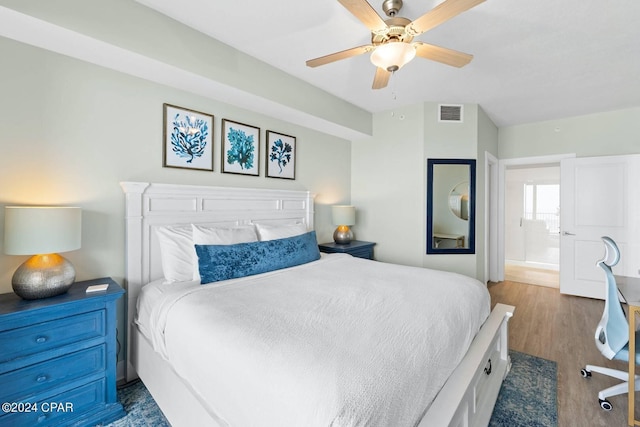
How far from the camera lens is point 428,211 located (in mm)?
3719

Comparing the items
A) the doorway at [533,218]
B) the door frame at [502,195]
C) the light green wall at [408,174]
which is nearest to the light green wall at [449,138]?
the light green wall at [408,174]

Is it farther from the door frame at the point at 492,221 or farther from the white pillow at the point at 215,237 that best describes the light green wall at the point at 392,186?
the white pillow at the point at 215,237

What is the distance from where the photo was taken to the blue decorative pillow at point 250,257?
2002 mm

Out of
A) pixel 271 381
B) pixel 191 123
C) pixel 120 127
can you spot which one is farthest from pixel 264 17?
pixel 271 381

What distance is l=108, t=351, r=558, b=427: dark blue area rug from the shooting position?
1730mm

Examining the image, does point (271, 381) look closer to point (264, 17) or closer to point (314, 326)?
point (314, 326)

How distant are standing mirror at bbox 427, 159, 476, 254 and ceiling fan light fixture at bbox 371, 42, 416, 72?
2.12 meters

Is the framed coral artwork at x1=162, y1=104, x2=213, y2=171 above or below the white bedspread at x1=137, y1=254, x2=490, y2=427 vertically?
above

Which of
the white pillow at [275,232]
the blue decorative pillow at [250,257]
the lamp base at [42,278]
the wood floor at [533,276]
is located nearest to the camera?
the lamp base at [42,278]

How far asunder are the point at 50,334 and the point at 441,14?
2752mm

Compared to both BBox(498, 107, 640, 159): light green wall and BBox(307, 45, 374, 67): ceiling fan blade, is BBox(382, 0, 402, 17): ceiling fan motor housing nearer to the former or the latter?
BBox(307, 45, 374, 67): ceiling fan blade

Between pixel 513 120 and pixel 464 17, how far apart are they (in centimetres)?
304

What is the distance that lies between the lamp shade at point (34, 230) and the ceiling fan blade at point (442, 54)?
7.78 feet

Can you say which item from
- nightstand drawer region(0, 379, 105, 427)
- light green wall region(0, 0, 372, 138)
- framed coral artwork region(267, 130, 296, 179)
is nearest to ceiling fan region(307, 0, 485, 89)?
light green wall region(0, 0, 372, 138)
